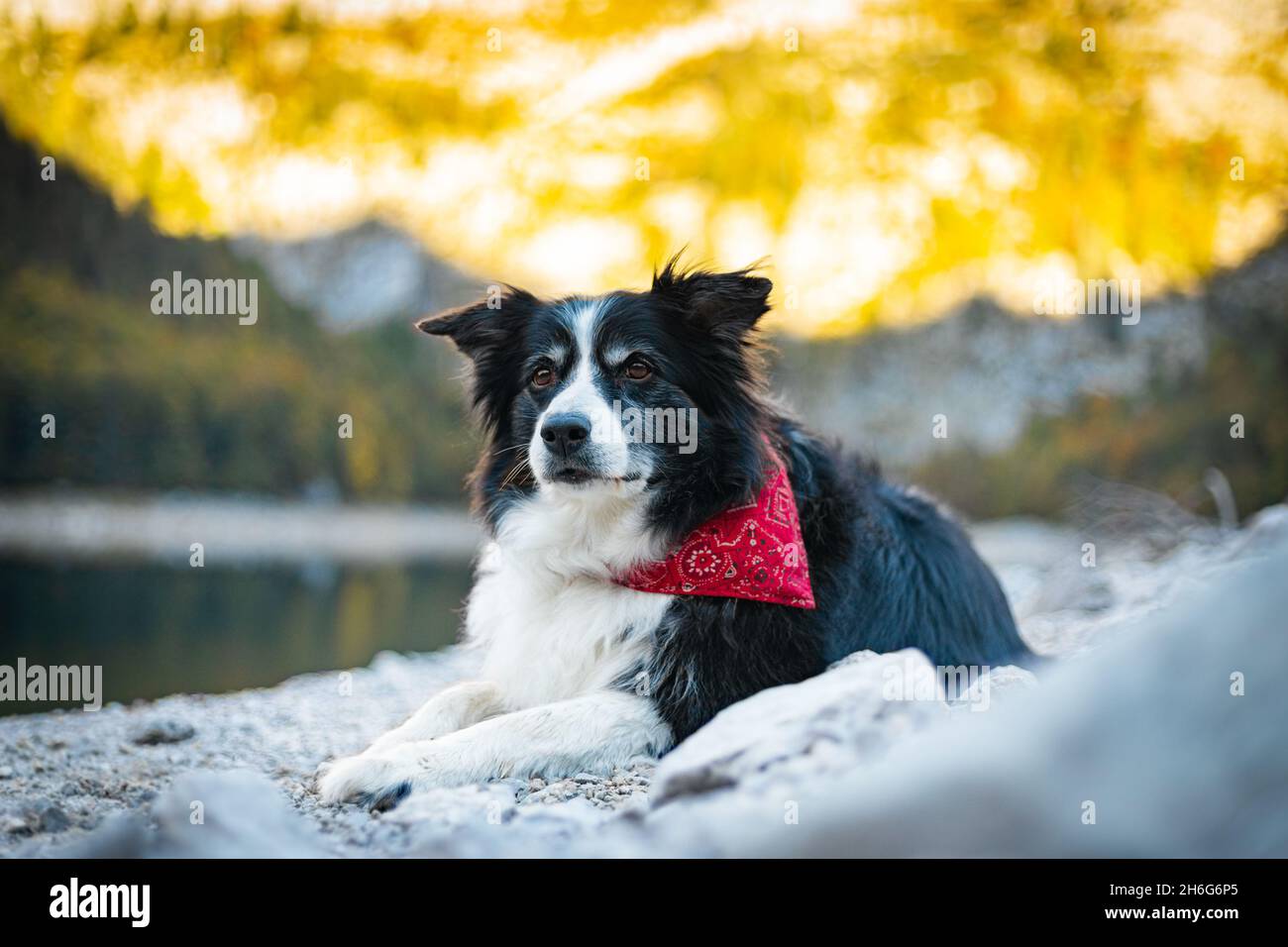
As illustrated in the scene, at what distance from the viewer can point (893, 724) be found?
302 cm

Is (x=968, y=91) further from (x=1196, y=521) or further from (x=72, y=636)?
(x=72, y=636)

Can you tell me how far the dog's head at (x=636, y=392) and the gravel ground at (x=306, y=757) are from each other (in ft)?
3.96

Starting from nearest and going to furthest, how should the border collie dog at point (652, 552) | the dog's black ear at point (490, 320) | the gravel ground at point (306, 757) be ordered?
the gravel ground at point (306, 757) → the border collie dog at point (652, 552) → the dog's black ear at point (490, 320)

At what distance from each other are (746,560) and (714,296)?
125 cm

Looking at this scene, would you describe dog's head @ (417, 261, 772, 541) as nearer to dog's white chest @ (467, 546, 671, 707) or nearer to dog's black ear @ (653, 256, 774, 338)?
dog's black ear @ (653, 256, 774, 338)

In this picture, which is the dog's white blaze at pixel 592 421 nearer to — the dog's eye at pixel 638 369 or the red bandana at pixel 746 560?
the dog's eye at pixel 638 369

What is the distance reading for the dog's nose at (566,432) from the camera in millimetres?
4121

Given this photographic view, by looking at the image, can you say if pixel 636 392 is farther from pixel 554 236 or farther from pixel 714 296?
pixel 554 236

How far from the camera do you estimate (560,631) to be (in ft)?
14.5

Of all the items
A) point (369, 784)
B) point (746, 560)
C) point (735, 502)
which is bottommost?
point (369, 784)

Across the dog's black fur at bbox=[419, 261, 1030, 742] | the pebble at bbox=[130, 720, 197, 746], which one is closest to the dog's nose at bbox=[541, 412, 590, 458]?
the dog's black fur at bbox=[419, 261, 1030, 742]

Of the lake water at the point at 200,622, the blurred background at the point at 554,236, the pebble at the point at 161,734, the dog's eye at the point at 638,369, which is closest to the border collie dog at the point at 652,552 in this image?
the dog's eye at the point at 638,369

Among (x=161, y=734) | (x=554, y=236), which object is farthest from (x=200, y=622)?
(x=554, y=236)
